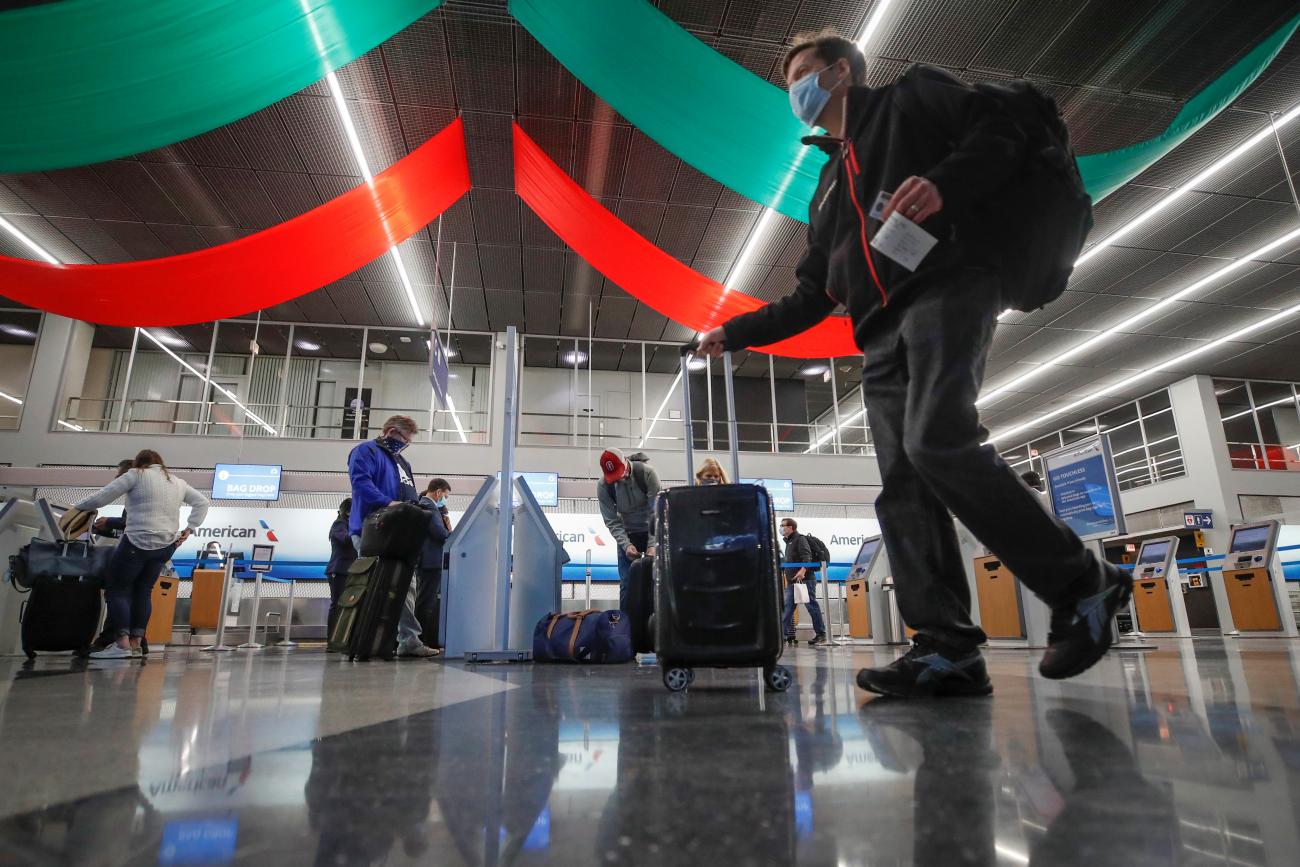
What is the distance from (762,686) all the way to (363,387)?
542 inches

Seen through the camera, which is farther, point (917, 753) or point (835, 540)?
point (835, 540)

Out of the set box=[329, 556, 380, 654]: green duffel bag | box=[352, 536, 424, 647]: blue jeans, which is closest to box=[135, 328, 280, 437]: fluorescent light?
box=[352, 536, 424, 647]: blue jeans

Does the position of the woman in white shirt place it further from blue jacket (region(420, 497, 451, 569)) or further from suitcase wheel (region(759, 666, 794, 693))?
suitcase wheel (region(759, 666, 794, 693))

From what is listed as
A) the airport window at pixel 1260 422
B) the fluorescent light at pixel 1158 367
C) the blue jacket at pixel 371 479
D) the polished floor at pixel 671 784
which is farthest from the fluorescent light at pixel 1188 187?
the polished floor at pixel 671 784

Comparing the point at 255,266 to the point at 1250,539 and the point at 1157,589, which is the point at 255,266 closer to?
the point at 1157,589

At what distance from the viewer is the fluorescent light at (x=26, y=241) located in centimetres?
923

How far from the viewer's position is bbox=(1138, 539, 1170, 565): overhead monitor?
9.08 metres

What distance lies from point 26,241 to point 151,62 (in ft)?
25.2

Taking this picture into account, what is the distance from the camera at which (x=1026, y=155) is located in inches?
58.5

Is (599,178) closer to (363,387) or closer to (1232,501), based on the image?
→ (363,387)

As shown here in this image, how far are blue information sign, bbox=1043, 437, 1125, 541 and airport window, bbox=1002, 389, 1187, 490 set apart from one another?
10500mm

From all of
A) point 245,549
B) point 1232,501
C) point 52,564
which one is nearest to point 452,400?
point 245,549

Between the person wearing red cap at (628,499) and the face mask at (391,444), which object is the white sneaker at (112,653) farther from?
the person wearing red cap at (628,499)

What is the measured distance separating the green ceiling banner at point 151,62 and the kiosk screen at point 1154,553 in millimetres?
10428
